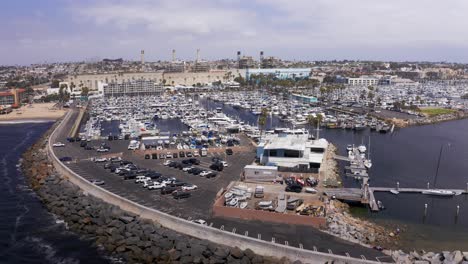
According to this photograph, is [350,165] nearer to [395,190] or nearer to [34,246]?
[395,190]

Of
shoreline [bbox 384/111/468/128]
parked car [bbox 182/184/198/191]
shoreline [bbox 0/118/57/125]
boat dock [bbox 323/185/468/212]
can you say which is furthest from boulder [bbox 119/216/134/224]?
shoreline [bbox 0/118/57/125]

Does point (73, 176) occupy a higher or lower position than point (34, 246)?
higher

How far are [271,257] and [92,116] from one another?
3152 centimetres

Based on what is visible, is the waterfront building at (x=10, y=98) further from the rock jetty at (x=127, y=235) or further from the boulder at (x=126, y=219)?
the boulder at (x=126, y=219)

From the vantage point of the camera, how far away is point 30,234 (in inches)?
531

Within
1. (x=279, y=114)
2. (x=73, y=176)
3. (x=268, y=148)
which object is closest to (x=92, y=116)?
(x=279, y=114)

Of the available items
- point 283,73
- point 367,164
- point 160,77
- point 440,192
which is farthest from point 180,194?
point 283,73

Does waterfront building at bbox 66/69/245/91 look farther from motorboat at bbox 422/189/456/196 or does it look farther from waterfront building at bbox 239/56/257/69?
motorboat at bbox 422/189/456/196

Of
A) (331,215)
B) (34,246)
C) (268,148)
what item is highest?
(268,148)

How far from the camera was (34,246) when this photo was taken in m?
12.7

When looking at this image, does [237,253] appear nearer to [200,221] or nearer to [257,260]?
[257,260]

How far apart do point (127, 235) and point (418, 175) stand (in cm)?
1494

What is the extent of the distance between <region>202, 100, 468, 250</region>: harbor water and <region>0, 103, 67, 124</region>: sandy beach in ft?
69.4

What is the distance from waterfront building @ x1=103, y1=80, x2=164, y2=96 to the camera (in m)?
54.6
